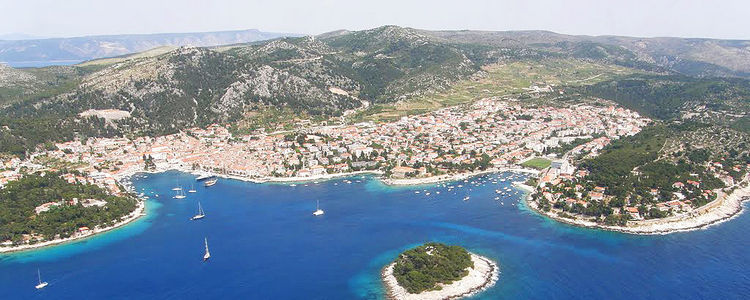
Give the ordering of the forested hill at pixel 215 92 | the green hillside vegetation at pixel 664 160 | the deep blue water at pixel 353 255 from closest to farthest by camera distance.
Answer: the deep blue water at pixel 353 255, the green hillside vegetation at pixel 664 160, the forested hill at pixel 215 92

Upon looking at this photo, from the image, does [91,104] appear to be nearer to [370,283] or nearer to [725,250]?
[370,283]

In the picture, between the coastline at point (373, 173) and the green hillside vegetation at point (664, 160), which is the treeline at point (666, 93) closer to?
the green hillside vegetation at point (664, 160)

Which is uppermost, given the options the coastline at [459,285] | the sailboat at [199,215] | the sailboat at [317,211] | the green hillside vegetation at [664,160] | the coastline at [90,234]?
the green hillside vegetation at [664,160]

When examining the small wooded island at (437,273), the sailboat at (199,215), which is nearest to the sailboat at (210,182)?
the sailboat at (199,215)

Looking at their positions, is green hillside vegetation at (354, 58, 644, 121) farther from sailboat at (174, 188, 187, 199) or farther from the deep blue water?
the deep blue water

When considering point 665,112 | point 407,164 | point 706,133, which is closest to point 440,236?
point 407,164

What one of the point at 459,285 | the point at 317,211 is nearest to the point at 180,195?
the point at 317,211
